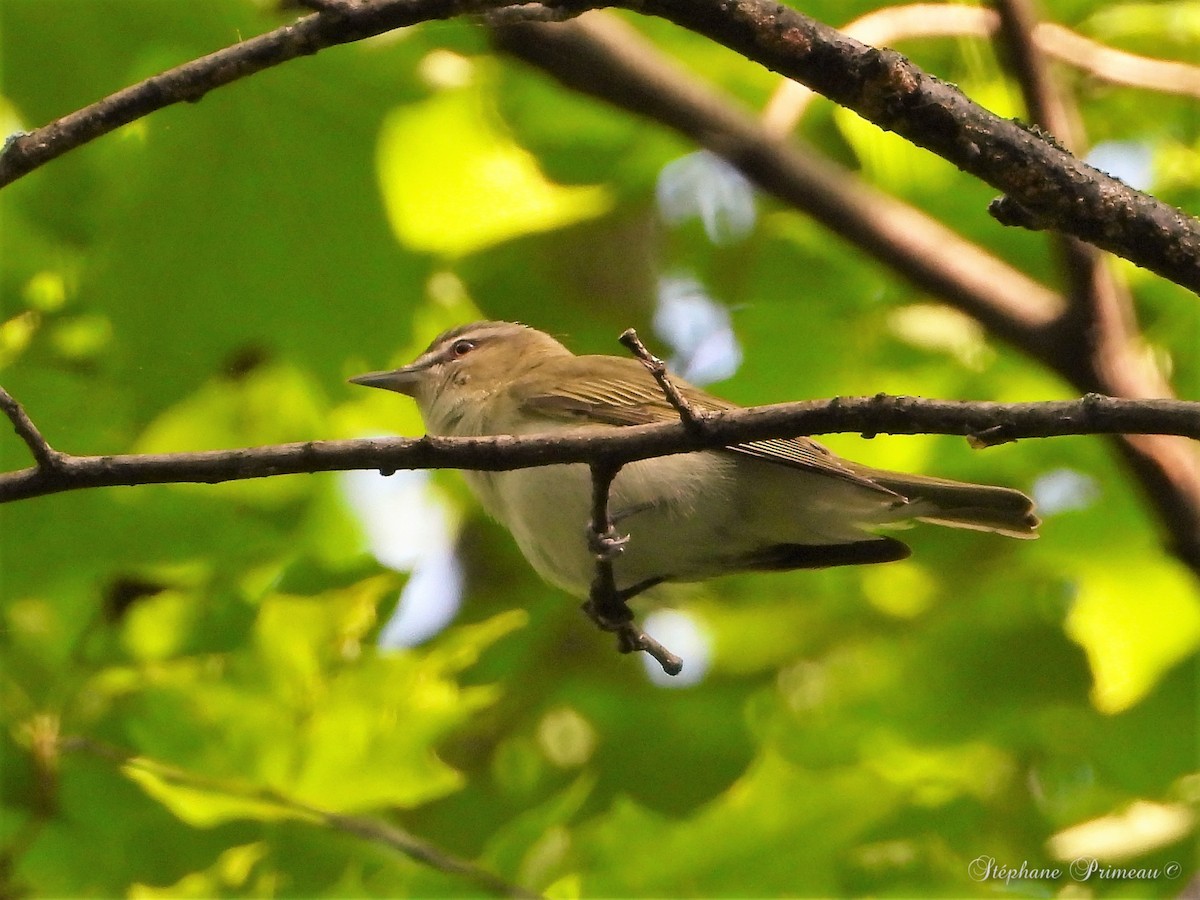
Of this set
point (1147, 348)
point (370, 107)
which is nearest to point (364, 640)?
point (370, 107)

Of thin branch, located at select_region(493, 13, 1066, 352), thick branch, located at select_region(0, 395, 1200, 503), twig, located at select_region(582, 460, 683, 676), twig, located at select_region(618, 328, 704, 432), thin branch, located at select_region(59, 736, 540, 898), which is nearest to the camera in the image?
thick branch, located at select_region(0, 395, 1200, 503)

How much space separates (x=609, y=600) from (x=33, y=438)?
142 centimetres

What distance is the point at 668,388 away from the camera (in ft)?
7.55

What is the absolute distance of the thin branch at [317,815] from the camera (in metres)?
3.59

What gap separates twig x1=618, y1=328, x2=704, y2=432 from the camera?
2.22m

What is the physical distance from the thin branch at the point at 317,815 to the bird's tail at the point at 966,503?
1.64 m

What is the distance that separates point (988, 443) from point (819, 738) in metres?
2.69

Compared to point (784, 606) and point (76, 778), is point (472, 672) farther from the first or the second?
point (784, 606)

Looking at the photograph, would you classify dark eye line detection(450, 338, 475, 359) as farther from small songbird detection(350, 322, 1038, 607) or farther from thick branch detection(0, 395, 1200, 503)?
thick branch detection(0, 395, 1200, 503)

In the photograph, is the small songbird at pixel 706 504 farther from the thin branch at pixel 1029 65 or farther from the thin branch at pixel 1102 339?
the thin branch at pixel 1029 65

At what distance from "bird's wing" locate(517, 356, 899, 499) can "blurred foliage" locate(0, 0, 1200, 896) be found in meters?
0.42

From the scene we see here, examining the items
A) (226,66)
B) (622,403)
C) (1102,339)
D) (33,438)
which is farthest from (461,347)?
(33,438)

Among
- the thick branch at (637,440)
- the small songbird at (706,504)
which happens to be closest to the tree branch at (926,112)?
the thick branch at (637,440)

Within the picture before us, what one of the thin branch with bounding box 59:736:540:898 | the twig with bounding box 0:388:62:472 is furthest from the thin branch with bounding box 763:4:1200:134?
the twig with bounding box 0:388:62:472
